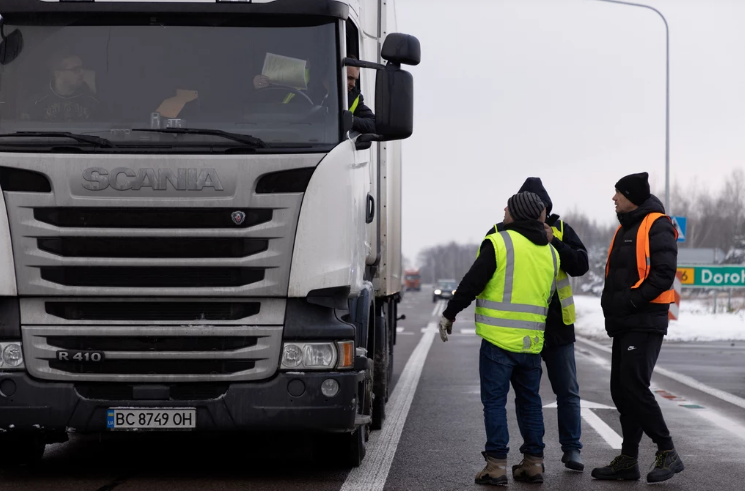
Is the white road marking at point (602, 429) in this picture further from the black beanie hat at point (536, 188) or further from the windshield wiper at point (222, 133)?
the windshield wiper at point (222, 133)

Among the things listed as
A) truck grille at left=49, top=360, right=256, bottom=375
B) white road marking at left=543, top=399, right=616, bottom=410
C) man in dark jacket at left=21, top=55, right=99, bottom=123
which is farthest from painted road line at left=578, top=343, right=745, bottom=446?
man in dark jacket at left=21, top=55, right=99, bottom=123

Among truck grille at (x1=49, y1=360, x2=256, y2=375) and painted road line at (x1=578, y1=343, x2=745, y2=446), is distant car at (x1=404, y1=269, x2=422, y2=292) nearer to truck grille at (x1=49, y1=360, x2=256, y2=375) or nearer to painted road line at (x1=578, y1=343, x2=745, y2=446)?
painted road line at (x1=578, y1=343, x2=745, y2=446)

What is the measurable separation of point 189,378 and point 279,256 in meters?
0.89

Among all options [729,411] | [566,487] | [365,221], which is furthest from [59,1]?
[729,411]

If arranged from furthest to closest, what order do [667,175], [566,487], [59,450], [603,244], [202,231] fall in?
[603,244]
[667,175]
[59,450]
[566,487]
[202,231]

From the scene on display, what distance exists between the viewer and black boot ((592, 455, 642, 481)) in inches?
290

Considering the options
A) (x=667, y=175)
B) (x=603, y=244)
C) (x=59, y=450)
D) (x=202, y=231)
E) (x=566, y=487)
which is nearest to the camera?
(x=202, y=231)

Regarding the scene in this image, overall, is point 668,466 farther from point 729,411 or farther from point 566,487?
point 729,411

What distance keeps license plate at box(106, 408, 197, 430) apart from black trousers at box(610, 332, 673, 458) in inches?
112

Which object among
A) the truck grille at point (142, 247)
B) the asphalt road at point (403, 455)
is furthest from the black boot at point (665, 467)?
the truck grille at point (142, 247)

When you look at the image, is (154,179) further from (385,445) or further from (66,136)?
(385,445)

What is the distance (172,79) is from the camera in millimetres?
6840

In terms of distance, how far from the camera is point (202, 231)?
6.45 meters

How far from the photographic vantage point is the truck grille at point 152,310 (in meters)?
6.56
